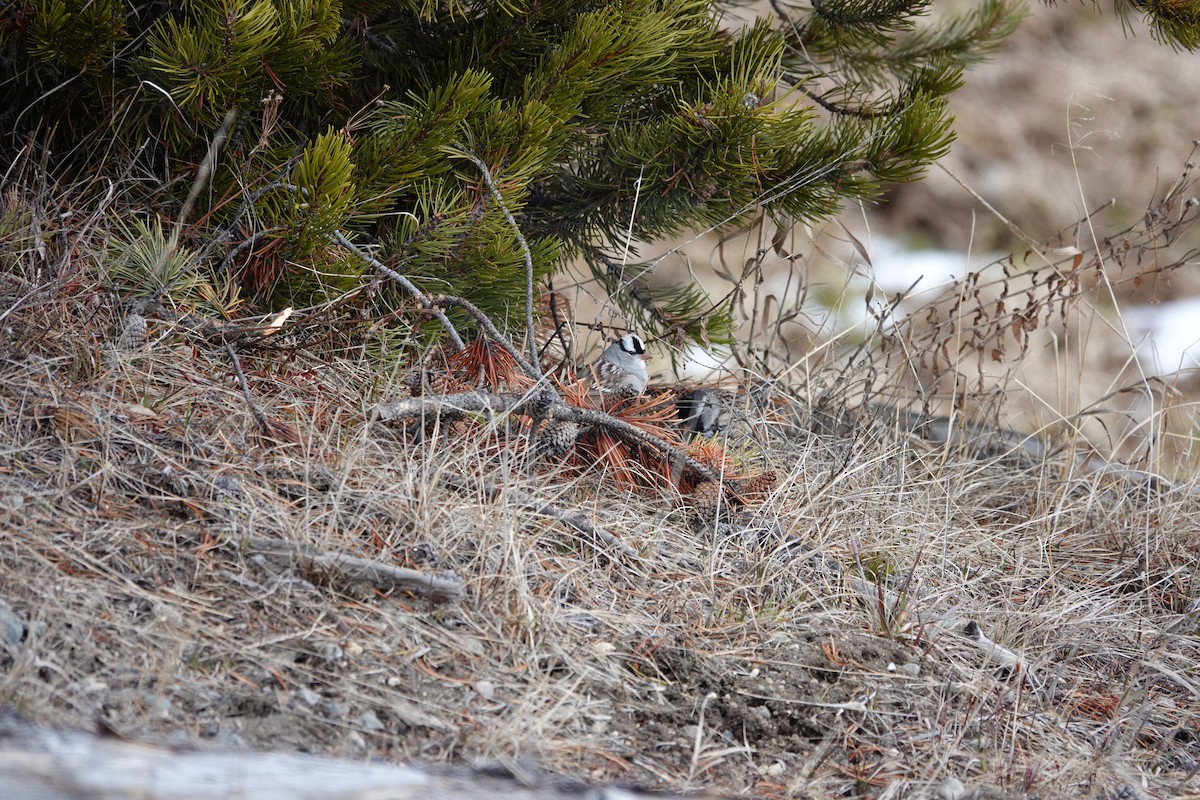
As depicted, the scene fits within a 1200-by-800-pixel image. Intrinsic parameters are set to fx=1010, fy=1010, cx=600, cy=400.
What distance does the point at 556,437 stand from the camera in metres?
2.57

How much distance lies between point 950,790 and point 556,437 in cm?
120

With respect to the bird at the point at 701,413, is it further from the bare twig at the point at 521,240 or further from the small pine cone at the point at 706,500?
the bare twig at the point at 521,240

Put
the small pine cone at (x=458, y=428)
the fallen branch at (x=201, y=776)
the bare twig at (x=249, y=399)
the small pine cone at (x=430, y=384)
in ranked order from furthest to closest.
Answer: the small pine cone at (x=430, y=384), the small pine cone at (x=458, y=428), the bare twig at (x=249, y=399), the fallen branch at (x=201, y=776)

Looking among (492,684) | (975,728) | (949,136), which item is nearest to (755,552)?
(975,728)

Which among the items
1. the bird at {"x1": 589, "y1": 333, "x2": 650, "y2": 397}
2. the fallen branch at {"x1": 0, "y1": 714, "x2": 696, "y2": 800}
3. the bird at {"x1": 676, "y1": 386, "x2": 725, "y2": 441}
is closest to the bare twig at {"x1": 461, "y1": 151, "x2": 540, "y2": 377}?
the bird at {"x1": 589, "y1": 333, "x2": 650, "y2": 397}

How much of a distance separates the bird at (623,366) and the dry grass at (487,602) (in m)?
0.36

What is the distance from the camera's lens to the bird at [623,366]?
2955mm

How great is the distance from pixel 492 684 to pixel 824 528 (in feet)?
3.57

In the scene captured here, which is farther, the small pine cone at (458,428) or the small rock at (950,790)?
the small pine cone at (458,428)

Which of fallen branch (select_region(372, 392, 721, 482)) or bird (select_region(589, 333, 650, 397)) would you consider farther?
bird (select_region(589, 333, 650, 397))

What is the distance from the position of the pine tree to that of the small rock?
1.53 metres

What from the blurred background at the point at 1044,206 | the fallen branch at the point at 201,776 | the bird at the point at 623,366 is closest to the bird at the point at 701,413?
the bird at the point at 623,366

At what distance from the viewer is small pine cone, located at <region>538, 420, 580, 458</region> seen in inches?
101

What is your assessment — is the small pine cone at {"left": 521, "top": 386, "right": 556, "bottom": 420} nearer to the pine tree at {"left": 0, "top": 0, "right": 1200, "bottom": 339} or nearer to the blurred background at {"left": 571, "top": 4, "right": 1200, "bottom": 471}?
the pine tree at {"left": 0, "top": 0, "right": 1200, "bottom": 339}
